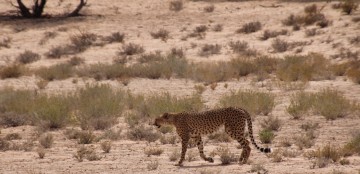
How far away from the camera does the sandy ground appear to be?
1538cm

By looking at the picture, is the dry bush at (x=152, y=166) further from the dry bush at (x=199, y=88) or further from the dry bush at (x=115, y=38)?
the dry bush at (x=115, y=38)

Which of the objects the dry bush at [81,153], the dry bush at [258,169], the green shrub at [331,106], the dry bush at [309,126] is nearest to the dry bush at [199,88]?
the green shrub at [331,106]

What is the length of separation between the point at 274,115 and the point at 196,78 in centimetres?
682

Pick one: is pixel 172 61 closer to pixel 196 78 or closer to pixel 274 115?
pixel 196 78

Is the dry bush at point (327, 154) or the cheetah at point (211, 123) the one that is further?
the dry bush at point (327, 154)

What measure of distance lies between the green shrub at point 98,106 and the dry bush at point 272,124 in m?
3.24

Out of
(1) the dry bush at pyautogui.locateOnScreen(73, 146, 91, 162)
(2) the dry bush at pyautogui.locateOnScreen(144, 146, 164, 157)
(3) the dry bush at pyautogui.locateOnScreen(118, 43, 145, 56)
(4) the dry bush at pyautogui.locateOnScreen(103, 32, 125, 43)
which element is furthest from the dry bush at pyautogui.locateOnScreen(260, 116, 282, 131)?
(4) the dry bush at pyautogui.locateOnScreen(103, 32, 125, 43)

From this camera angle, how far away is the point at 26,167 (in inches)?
607

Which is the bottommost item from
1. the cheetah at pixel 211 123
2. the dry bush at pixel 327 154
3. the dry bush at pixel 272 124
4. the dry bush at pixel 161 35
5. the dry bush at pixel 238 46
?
the dry bush at pixel 161 35

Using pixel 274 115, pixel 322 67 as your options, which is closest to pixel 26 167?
pixel 274 115

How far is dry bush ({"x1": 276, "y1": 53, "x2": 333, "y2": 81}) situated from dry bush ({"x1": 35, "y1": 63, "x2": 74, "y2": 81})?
21.6 feet

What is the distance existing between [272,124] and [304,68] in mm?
8538

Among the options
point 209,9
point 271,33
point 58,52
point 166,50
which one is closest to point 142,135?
point 166,50

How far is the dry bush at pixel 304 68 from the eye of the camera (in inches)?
1049
